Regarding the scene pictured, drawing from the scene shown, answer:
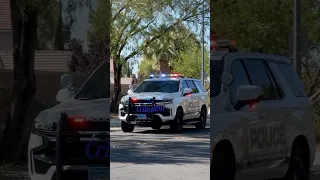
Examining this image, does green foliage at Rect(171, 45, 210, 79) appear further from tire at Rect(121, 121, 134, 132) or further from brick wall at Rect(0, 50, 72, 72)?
brick wall at Rect(0, 50, 72, 72)

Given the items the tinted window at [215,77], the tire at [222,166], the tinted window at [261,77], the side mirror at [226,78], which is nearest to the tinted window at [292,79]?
the tinted window at [261,77]

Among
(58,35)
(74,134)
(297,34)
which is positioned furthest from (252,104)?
(58,35)

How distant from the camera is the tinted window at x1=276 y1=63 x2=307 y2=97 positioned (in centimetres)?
356

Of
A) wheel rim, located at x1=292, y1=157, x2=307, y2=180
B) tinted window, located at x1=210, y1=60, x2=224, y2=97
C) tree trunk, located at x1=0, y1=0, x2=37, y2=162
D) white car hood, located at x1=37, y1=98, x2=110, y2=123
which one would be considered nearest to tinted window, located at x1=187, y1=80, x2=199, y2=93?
tinted window, located at x1=210, y1=60, x2=224, y2=97

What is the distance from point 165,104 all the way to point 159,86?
102 mm

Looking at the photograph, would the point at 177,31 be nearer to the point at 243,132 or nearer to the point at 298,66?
the point at 243,132

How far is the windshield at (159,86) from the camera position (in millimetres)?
A: 2803

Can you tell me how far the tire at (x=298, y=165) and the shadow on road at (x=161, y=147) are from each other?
0.90 m

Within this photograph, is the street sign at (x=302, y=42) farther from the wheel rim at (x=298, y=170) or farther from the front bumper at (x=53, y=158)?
the front bumper at (x=53, y=158)

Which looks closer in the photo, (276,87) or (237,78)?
(237,78)

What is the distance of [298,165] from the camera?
3691 mm

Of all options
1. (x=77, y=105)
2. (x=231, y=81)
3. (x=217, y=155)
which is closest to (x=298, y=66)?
(x=231, y=81)

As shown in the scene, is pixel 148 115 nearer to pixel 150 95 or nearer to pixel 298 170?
pixel 150 95

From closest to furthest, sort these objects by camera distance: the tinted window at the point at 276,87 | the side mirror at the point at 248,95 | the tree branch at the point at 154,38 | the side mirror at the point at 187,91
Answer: the tree branch at the point at 154,38 → the side mirror at the point at 187,91 → the side mirror at the point at 248,95 → the tinted window at the point at 276,87
